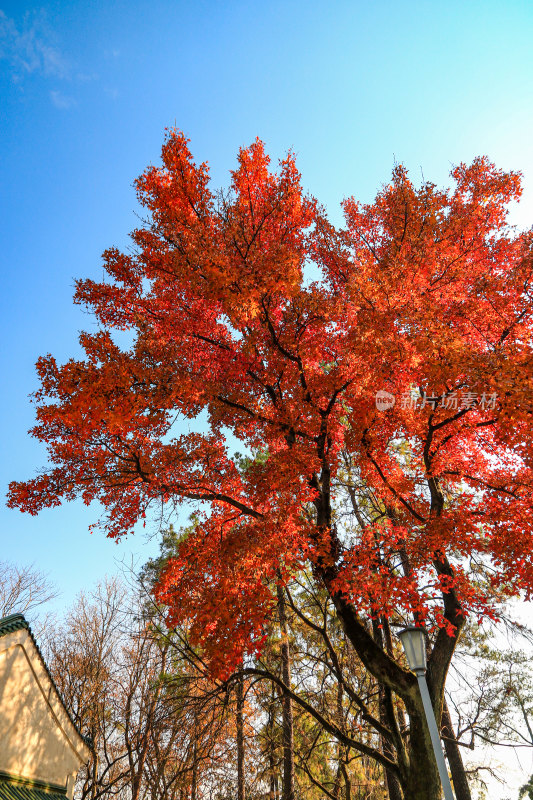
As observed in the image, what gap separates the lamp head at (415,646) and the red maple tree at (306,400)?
42.0 inches

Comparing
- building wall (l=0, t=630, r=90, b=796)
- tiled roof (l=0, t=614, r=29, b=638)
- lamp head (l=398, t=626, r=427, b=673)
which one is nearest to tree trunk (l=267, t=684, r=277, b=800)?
building wall (l=0, t=630, r=90, b=796)

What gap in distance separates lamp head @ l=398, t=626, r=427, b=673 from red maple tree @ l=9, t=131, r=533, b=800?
1068mm

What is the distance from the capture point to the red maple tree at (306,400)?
7.61 meters

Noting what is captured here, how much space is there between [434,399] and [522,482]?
7.29 feet

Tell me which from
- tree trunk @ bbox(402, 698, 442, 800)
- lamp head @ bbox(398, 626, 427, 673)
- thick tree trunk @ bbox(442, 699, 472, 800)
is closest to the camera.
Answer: lamp head @ bbox(398, 626, 427, 673)

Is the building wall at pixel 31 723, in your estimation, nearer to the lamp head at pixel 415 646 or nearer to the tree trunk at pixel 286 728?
the tree trunk at pixel 286 728

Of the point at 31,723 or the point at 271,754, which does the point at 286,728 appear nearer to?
the point at 271,754

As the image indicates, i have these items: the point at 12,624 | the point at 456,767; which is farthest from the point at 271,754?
the point at 12,624

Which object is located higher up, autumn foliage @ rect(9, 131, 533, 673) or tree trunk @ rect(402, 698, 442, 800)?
autumn foliage @ rect(9, 131, 533, 673)

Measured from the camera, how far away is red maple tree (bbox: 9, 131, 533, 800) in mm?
7605

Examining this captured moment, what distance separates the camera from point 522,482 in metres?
8.18

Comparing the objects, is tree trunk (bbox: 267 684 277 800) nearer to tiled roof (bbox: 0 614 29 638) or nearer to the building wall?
the building wall

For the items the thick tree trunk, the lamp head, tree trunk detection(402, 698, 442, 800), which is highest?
the thick tree trunk

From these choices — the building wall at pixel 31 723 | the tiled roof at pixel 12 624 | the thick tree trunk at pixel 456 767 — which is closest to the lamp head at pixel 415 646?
the building wall at pixel 31 723
